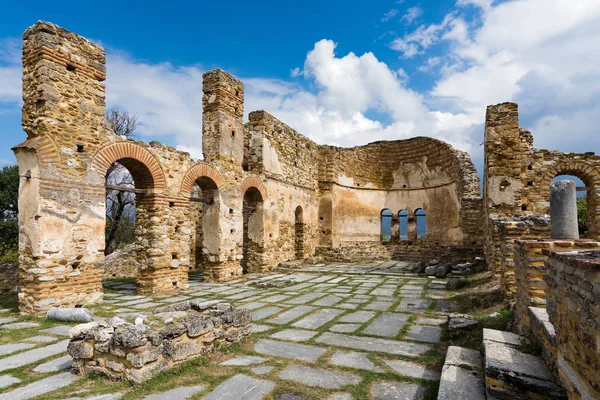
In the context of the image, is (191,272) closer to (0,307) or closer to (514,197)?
(0,307)

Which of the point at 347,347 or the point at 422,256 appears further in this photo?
the point at 422,256

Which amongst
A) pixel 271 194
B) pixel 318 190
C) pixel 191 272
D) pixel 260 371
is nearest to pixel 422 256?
pixel 318 190

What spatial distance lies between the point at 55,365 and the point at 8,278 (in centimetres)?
712

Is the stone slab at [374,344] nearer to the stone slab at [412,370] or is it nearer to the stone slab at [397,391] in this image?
the stone slab at [412,370]

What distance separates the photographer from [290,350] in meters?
4.75

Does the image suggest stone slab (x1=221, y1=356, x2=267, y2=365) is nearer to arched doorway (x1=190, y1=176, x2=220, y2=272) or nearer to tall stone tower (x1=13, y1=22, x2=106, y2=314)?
tall stone tower (x1=13, y1=22, x2=106, y2=314)

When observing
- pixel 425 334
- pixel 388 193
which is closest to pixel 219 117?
pixel 425 334

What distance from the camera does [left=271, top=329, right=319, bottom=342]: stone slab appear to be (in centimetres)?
527

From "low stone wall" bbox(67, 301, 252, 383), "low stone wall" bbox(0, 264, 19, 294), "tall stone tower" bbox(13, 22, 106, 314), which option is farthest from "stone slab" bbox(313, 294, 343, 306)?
"low stone wall" bbox(0, 264, 19, 294)

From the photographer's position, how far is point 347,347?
16.0ft

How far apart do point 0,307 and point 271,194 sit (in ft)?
28.7

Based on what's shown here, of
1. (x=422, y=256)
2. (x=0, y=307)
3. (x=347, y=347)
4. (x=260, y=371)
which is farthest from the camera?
(x=422, y=256)

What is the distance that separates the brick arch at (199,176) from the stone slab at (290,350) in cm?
590

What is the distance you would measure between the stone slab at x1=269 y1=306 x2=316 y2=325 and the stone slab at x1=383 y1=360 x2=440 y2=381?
2.29m
